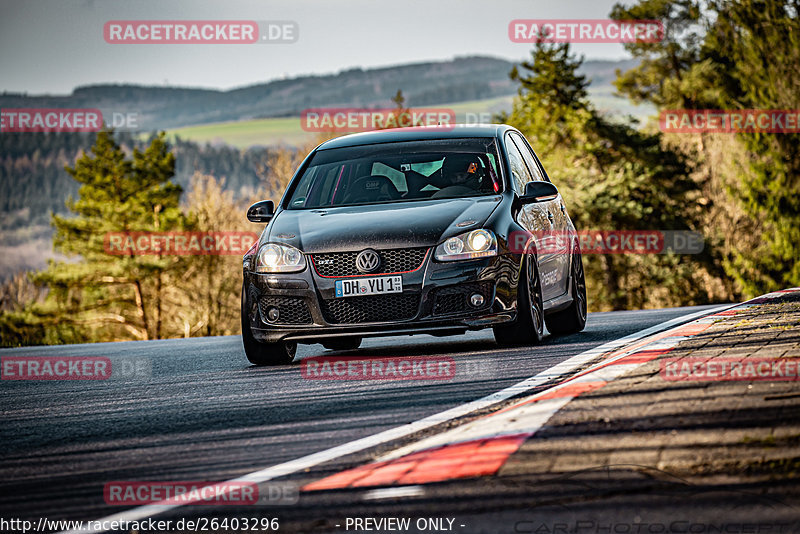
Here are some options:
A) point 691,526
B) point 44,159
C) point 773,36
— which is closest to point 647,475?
point 691,526

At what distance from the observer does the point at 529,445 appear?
13.7 ft

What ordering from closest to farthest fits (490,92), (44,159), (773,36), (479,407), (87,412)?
(479,407) → (87,412) → (773,36) → (44,159) → (490,92)

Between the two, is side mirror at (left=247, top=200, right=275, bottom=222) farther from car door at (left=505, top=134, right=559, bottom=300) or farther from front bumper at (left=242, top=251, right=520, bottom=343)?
car door at (left=505, top=134, right=559, bottom=300)

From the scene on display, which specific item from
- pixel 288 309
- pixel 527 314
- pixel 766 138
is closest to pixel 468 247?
pixel 527 314

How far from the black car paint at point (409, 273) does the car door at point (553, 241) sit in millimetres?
380

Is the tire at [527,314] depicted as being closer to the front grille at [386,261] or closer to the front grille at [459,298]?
the front grille at [459,298]

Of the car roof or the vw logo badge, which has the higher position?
the car roof

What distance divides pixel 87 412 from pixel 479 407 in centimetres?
279

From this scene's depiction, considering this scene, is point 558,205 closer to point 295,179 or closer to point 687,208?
point 295,179

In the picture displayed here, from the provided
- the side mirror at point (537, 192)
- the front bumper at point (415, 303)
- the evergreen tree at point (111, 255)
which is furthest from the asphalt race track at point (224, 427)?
the evergreen tree at point (111, 255)

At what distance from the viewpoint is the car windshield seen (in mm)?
9625

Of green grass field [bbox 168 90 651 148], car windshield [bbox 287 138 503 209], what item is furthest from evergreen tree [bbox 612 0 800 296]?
green grass field [bbox 168 90 651 148]

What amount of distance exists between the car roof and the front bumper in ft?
6.99

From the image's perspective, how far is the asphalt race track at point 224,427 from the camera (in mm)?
3734
